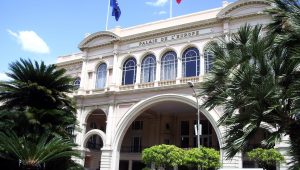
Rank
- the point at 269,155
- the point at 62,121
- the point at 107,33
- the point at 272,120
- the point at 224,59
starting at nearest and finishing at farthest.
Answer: the point at 272,120 < the point at 224,59 < the point at 62,121 < the point at 269,155 < the point at 107,33

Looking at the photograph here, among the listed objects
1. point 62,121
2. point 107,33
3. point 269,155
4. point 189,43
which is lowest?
point 269,155

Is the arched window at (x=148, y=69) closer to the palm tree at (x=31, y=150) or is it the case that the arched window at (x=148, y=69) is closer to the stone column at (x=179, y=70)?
the stone column at (x=179, y=70)

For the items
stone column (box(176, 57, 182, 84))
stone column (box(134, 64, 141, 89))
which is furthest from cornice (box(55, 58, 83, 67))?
stone column (box(176, 57, 182, 84))

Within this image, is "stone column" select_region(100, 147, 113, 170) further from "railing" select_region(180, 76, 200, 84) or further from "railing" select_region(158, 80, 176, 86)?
"railing" select_region(180, 76, 200, 84)

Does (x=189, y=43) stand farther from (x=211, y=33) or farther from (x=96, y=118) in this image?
(x=96, y=118)

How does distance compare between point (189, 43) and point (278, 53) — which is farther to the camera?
point (189, 43)

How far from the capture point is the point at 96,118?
44.8 metres

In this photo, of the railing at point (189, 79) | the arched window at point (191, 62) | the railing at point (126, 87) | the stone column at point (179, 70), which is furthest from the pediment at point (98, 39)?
the railing at point (189, 79)

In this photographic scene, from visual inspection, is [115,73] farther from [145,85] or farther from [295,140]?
[295,140]

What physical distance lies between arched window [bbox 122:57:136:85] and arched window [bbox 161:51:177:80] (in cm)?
370

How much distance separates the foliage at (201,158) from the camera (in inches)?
984

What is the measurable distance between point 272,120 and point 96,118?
111 feet

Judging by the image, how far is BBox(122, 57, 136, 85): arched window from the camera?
38562 millimetres

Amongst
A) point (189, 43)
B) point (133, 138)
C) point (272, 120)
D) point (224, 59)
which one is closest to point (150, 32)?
point (189, 43)
